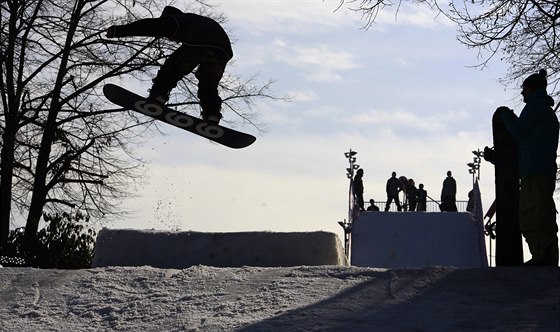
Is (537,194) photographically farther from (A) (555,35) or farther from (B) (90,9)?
(B) (90,9)

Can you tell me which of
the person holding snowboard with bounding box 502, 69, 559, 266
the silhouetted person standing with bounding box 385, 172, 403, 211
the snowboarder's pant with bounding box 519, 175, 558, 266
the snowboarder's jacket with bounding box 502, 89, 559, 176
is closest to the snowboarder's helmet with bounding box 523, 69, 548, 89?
the person holding snowboard with bounding box 502, 69, 559, 266

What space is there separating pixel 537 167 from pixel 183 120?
4666 mm

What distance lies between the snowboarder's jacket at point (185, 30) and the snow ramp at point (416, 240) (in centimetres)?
1016

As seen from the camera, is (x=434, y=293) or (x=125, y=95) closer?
(x=434, y=293)

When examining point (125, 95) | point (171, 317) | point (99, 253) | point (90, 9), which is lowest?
point (171, 317)

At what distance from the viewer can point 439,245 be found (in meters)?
21.7

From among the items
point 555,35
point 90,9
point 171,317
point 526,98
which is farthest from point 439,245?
point 171,317

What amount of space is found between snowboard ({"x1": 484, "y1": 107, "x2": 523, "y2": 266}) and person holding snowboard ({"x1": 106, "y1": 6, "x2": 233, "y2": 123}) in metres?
3.01

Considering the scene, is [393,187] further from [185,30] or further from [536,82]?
[536,82]

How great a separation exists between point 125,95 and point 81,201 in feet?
37.3

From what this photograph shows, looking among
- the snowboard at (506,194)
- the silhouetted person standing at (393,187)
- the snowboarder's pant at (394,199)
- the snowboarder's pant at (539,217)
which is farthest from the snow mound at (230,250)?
the snowboarder's pant at (394,199)

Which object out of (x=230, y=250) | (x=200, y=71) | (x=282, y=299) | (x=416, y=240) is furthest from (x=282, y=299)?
(x=416, y=240)

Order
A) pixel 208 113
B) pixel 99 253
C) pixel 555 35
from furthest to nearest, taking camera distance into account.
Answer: pixel 555 35 → pixel 208 113 → pixel 99 253

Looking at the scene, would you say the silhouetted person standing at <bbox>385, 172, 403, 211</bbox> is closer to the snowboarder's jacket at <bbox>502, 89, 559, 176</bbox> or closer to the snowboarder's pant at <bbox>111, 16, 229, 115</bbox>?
the snowboarder's pant at <bbox>111, 16, 229, 115</bbox>
